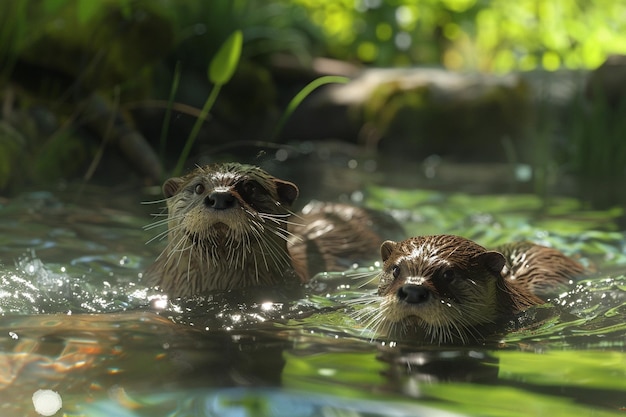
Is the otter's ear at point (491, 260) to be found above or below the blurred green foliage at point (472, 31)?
below

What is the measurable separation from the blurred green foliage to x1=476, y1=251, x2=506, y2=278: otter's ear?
775cm

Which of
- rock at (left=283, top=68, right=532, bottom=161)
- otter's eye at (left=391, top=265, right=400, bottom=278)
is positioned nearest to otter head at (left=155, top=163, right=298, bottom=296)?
otter's eye at (left=391, top=265, right=400, bottom=278)

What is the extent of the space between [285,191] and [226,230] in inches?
15.5

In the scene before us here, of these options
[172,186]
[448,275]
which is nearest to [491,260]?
[448,275]

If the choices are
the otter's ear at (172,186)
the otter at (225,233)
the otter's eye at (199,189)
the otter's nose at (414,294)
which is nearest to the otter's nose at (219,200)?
the otter at (225,233)

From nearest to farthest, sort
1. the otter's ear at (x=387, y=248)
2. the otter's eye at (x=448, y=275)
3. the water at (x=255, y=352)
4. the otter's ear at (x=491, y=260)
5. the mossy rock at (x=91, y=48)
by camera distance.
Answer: the water at (x=255, y=352) < the otter's eye at (x=448, y=275) < the otter's ear at (x=491, y=260) < the otter's ear at (x=387, y=248) < the mossy rock at (x=91, y=48)

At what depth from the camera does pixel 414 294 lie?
2812 millimetres

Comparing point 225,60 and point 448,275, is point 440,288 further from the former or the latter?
point 225,60

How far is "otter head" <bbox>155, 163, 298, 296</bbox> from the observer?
3.34m

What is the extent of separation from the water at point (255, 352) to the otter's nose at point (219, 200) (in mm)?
380

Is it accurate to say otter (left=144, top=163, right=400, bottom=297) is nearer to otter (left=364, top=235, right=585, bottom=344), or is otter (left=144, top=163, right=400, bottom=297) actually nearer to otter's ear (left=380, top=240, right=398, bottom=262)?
otter's ear (left=380, top=240, right=398, bottom=262)

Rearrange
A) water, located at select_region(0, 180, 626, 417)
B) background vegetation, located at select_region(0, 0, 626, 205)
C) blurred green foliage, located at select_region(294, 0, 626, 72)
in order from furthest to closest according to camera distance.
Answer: blurred green foliage, located at select_region(294, 0, 626, 72) < background vegetation, located at select_region(0, 0, 626, 205) < water, located at select_region(0, 180, 626, 417)

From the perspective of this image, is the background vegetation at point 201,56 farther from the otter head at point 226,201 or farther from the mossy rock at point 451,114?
the otter head at point 226,201

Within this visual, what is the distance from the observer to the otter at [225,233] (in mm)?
3338
